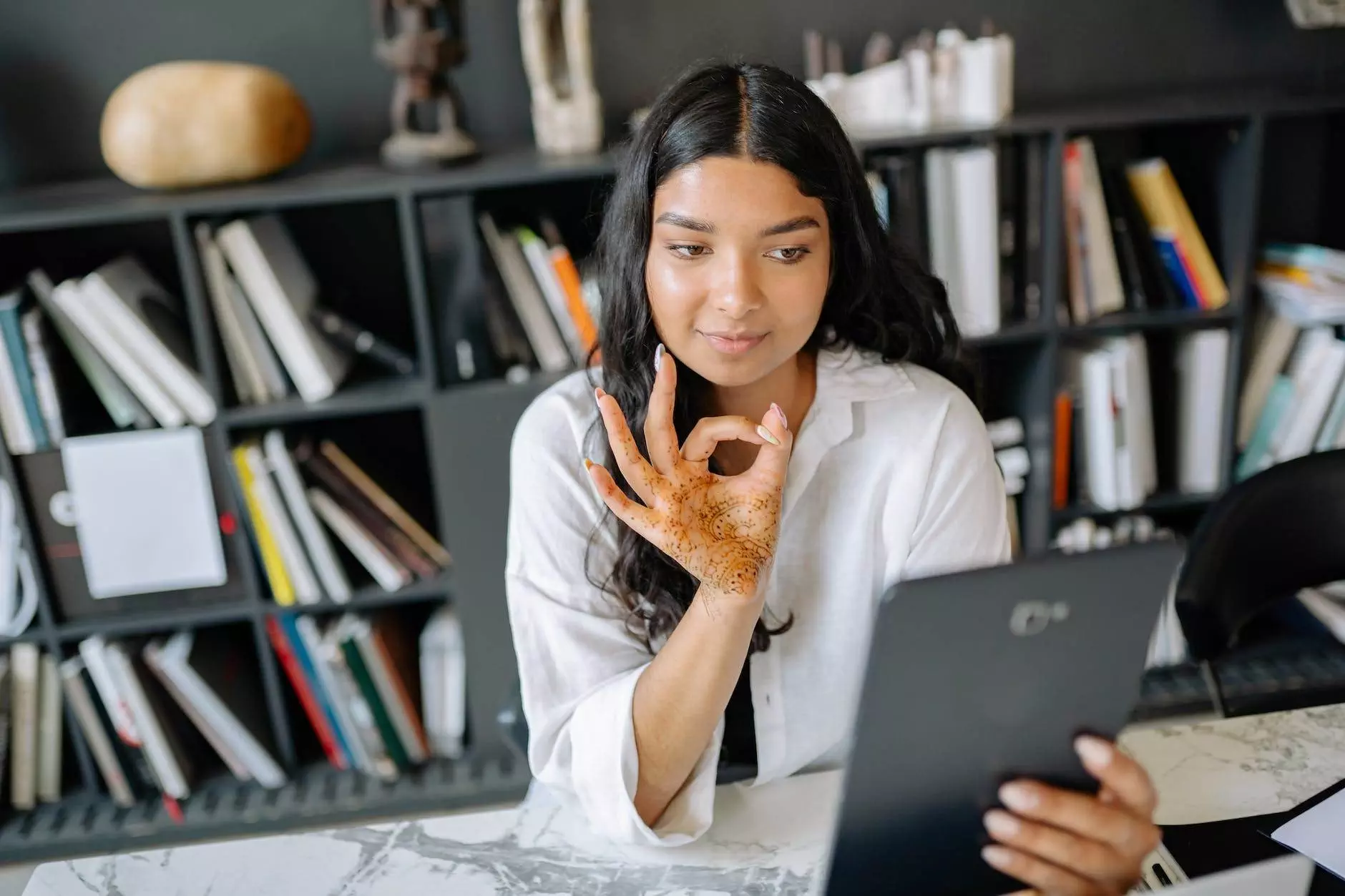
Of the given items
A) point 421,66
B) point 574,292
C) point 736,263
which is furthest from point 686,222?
point 421,66

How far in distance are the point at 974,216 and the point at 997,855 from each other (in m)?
1.45

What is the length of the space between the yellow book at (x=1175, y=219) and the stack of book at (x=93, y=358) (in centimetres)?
173

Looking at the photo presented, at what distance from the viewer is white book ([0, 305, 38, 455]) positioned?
185 cm

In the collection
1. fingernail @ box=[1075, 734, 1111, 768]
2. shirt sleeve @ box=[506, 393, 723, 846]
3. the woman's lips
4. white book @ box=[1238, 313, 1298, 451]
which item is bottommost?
white book @ box=[1238, 313, 1298, 451]

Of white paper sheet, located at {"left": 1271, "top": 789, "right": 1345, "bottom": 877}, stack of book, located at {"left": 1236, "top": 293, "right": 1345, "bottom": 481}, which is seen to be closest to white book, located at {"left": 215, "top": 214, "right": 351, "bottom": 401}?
white paper sheet, located at {"left": 1271, "top": 789, "right": 1345, "bottom": 877}

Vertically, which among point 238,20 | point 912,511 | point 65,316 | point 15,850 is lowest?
point 15,850

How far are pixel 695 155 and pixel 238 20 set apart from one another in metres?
1.42

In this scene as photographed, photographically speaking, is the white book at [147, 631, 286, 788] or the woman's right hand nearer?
the woman's right hand

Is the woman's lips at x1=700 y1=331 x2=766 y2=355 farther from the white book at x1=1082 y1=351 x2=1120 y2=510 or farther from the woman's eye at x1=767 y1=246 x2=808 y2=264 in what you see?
the white book at x1=1082 y1=351 x2=1120 y2=510

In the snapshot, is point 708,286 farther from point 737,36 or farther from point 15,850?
point 15,850

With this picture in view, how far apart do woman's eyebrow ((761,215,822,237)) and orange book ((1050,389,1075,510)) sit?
4.14ft

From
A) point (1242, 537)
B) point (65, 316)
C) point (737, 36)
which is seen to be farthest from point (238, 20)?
point (1242, 537)

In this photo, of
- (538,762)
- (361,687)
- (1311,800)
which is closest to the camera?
(1311,800)

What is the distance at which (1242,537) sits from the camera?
52.7 inches
